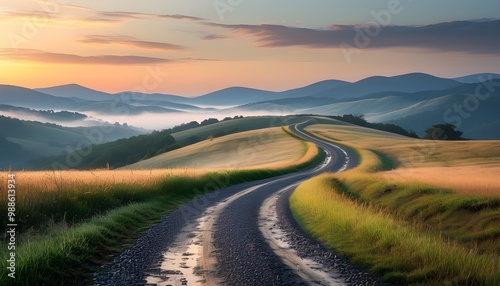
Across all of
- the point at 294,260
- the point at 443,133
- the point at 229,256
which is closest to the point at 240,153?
the point at 443,133

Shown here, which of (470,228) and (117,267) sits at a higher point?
(117,267)

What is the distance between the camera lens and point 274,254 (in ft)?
41.1

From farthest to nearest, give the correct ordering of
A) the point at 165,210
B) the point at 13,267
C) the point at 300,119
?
the point at 300,119, the point at 165,210, the point at 13,267

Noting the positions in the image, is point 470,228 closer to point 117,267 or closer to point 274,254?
point 274,254

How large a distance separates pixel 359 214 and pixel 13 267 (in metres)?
10.9

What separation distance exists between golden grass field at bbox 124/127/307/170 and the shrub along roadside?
4718 cm

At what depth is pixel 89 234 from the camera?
13.2 metres

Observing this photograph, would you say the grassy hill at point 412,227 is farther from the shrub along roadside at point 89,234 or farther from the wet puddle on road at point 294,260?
the shrub along roadside at point 89,234

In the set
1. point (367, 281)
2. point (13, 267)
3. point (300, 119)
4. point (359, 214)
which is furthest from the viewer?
point (300, 119)

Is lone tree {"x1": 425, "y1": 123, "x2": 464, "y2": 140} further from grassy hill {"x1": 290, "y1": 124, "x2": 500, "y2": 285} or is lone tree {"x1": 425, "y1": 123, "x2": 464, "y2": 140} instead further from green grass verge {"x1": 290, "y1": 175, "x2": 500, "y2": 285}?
green grass verge {"x1": 290, "y1": 175, "x2": 500, "y2": 285}

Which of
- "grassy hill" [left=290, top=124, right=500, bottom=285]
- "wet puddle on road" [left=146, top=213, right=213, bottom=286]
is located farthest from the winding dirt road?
"grassy hill" [left=290, top=124, right=500, bottom=285]

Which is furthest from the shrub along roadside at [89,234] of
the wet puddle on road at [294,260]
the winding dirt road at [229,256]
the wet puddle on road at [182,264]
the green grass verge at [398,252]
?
the green grass verge at [398,252]

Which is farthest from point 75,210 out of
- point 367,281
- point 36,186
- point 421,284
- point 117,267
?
point 421,284

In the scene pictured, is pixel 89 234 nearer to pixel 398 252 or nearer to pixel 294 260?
pixel 294 260
